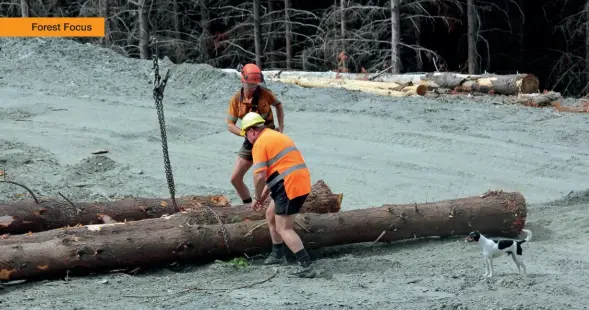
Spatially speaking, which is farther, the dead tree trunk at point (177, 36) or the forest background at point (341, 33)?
the dead tree trunk at point (177, 36)

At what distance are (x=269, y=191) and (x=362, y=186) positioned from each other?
4736mm

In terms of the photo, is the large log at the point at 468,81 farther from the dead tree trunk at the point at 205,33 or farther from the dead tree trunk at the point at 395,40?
the dead tree trunk at the point at 205,33

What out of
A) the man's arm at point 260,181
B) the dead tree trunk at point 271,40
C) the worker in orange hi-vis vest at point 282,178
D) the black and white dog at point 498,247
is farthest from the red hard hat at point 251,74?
the dead tree trunk at point 271,40

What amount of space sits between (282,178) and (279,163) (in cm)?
15

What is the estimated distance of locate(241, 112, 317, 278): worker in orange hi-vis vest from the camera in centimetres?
758

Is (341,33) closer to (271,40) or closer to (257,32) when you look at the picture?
(257,32)

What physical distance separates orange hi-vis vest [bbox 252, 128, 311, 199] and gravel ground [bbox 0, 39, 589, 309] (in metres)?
0.91

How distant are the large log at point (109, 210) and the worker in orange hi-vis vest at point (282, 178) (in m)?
1.08

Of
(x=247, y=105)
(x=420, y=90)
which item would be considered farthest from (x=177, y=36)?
(x=247, y=105)

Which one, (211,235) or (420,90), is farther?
(420,90)

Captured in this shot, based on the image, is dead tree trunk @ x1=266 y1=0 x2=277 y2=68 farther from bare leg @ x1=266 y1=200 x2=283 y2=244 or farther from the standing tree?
bare leg @ x1=266 y1=200 x2=283 y2=244

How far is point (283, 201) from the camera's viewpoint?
7676 mm

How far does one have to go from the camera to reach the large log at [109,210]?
8641 millimetres

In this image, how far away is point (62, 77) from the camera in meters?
20.4
